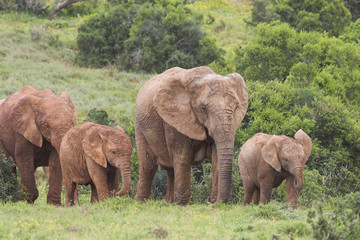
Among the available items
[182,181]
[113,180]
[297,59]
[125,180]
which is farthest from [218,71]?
[182,181]

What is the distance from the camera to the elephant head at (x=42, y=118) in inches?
492

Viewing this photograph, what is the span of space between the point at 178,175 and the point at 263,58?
1962 centimetres

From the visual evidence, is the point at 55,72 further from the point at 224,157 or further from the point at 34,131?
the point at 224,157

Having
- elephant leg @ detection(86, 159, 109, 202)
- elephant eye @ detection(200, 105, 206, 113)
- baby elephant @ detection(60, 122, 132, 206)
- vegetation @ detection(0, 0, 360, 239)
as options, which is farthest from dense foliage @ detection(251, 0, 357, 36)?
elephant eye @ detection(200, 105, 206, 113)

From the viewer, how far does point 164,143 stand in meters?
11.8

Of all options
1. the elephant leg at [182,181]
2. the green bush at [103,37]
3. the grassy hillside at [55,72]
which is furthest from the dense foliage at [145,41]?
the elephant leg at [182,181]

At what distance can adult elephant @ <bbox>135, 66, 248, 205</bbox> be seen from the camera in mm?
10440

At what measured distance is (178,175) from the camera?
11336mm

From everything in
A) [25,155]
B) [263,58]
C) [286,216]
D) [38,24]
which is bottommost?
[38,24]

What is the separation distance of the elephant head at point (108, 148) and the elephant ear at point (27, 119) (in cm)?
105

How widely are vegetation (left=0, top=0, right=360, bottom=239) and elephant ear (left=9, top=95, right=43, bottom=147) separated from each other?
2.18ft

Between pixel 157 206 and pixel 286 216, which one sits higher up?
pixel 286 216

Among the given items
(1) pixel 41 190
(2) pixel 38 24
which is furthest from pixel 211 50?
(1) pixel 41 190

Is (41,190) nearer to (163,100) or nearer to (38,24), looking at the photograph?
(163,100)
